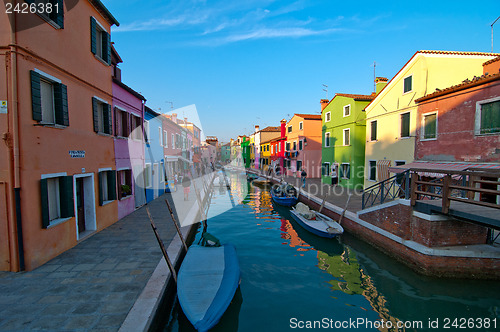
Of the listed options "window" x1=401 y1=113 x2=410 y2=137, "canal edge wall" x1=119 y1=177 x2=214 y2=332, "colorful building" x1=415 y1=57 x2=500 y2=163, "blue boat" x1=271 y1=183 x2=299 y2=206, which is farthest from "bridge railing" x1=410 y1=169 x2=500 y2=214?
"blue boat" x1=271 y1=183 x2=299 y2=206

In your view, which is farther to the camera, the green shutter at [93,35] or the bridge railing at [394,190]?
the bridge railing at [394,190]

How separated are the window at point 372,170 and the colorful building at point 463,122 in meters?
3.80

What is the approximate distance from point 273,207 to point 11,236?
1526cm

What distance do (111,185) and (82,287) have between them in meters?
5.70

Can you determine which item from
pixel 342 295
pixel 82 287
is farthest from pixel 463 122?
pixel 82 287

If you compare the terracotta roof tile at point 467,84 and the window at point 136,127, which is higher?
the terracotta roof tile at point 467,84

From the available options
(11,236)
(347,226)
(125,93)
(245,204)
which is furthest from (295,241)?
(125,93)

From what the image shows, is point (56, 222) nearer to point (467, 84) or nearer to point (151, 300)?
point (151, 300)

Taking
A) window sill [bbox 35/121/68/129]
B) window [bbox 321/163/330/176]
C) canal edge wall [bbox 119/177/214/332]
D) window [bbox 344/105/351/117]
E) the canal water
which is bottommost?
the canal water

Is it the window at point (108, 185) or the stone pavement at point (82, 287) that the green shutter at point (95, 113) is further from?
the stone pavement at point (82, 287)

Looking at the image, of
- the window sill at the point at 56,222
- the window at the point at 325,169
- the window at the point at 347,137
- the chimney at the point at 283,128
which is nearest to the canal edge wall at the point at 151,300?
the window sill at the point at 56,222

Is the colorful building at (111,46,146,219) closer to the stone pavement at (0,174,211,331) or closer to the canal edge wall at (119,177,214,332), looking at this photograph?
the stone pavement at (0,174,211,331)

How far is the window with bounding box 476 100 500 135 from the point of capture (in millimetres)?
9625

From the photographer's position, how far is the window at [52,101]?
263 inches
